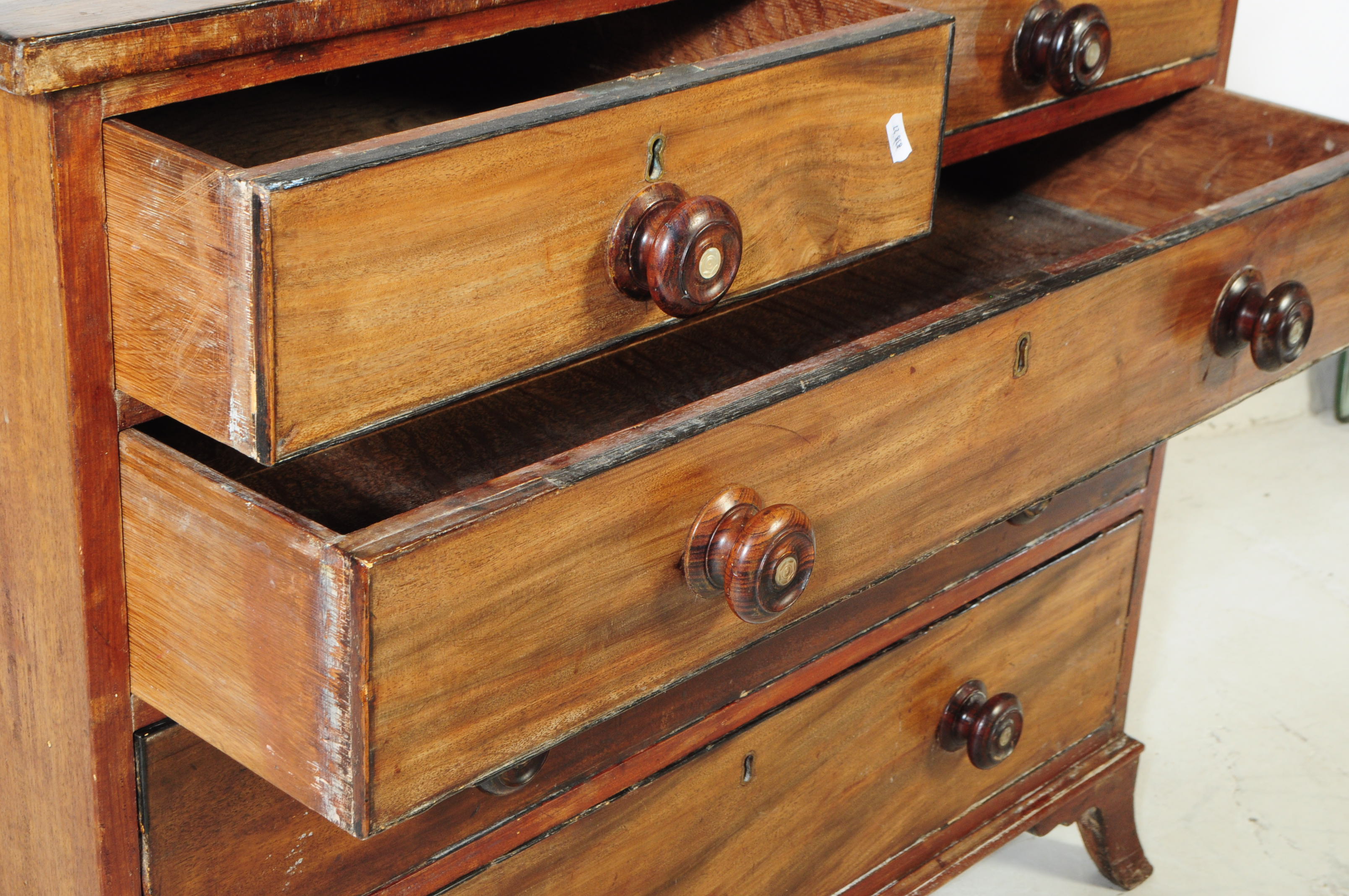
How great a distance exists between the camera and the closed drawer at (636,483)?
0.73m

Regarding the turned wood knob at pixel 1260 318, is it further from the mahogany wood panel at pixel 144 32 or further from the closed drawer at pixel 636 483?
the mahogany wood panel at pixel 144 32

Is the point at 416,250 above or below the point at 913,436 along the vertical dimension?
above

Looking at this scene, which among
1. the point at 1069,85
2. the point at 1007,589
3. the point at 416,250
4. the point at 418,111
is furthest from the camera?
the point at 1007,589

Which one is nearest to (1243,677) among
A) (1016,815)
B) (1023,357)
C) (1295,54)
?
(1016,815)

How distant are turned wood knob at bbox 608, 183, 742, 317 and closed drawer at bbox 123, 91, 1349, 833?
0.06 m

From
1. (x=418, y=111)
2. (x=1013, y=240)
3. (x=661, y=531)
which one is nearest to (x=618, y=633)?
(x=661, y=531)

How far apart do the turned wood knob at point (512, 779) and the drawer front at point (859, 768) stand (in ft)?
0.21

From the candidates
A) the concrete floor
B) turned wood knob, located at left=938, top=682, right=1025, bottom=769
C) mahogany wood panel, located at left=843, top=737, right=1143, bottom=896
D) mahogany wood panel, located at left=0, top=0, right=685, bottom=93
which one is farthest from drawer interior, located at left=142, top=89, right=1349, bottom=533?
the concrete floor

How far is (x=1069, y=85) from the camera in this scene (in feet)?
4.08

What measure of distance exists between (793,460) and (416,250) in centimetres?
26

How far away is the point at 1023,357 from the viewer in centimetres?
102

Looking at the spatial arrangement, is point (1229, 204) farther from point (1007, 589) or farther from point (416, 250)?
point (416, 250)

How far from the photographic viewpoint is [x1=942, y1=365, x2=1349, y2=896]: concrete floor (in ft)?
5.68

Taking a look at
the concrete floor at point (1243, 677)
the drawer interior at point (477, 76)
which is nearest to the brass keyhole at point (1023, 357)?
the drawer interior at point (477, 76)
